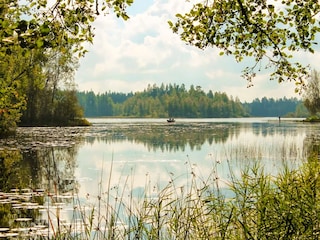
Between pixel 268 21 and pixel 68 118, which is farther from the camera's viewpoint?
pixel 68 118

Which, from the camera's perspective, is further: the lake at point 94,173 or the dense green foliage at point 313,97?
the dense green foliage at point 313,97

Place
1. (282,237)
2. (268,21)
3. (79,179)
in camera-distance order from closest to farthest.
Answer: (282,237) < (268,21) < (79,179)

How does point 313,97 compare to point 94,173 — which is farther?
point 313,97

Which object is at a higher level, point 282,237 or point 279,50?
point 279,50

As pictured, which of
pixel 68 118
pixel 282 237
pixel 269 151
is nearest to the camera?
pixel 282 237

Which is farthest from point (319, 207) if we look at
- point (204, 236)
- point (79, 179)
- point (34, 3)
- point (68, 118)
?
point (68, 118)

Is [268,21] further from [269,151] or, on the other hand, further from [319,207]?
[269,151]

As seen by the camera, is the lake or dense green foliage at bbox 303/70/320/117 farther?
dense green foliage at bbox 303/70/320/117

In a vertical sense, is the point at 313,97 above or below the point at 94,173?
above

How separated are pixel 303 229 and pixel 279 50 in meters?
4.08

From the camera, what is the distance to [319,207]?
5938 mm

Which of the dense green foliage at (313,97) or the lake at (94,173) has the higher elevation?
the dense green foliage at (313,97)

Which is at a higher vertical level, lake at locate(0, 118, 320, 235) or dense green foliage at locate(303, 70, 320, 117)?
dense green foliage at locate(303, 70, 320, 117)

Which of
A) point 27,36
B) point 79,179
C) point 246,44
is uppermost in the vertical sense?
point 246,44
